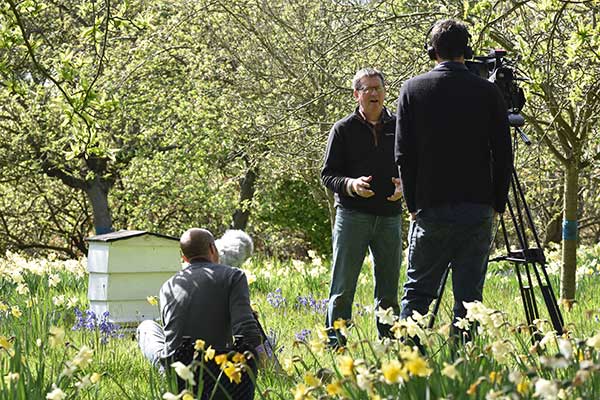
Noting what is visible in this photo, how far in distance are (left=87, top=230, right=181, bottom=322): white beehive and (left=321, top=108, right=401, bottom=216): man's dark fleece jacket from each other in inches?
82.7

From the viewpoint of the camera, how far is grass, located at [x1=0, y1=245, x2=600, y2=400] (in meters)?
2.61

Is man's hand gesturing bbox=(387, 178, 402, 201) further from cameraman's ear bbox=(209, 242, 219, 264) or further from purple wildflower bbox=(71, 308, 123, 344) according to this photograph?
purple wildflower bbox=(71, 308, 123, 344)

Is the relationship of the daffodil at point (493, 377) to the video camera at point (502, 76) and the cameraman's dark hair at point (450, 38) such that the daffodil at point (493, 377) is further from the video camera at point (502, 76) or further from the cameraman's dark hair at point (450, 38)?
the video camera at point (502, 76)

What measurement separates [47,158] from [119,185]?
117 inches

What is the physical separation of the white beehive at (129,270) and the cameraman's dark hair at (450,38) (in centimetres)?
338

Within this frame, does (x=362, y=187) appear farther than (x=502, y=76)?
Yes

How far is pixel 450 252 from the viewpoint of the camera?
4430 mm

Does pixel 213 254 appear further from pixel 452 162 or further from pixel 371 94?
pixel 371 94

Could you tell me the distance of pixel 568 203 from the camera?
7754 millimetres

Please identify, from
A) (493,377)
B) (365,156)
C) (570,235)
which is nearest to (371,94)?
(365,156)

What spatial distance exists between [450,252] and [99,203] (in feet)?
54.6

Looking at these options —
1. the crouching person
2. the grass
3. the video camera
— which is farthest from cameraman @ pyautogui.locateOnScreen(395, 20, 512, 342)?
the crouching person

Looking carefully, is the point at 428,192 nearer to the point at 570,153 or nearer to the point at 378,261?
the point at 378,261

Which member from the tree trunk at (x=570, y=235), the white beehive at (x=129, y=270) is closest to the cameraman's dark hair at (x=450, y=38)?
the white beehive at (x=129, y=270)
